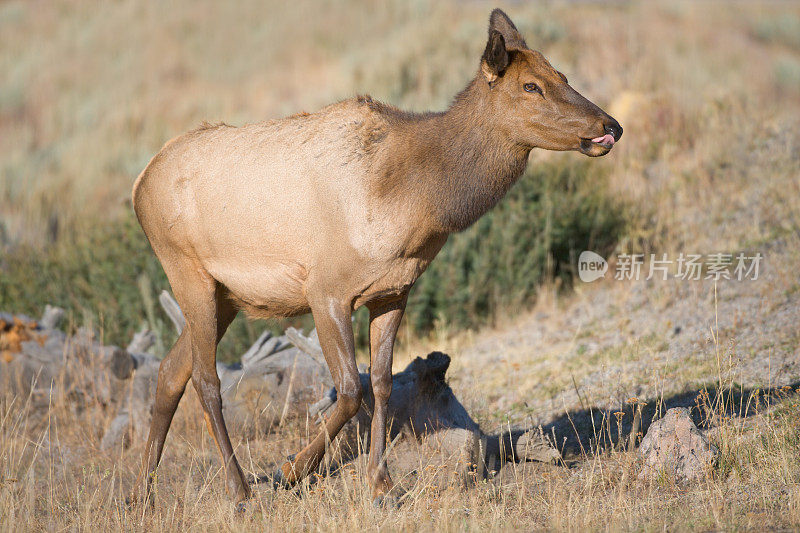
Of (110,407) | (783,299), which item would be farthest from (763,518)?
(110,407)

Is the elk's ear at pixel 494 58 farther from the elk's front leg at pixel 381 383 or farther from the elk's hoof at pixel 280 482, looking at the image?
the elk's hoof at pixel 280 482

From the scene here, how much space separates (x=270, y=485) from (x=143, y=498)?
0.93 m

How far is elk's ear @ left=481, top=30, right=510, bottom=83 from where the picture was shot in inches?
196

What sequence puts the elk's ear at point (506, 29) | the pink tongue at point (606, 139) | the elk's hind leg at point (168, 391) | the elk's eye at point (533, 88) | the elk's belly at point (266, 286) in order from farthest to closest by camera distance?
the elk's hind leg at point (168, 391) < the elk's belly at point (266, 286) < the elk's ear at point (506, 29) < the elk's eye at point (533, 88) < the pink tongue at point (606, 139)

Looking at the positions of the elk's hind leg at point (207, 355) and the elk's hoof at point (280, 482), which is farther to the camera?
the elk's hind leg at point (207, 355)

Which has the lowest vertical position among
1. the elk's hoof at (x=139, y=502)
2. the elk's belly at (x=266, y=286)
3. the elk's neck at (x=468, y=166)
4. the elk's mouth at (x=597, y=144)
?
the elk's hoof at (x=139, y=502)

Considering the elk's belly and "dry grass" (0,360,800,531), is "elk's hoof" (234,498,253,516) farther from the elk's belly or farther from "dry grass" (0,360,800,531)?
the elk's belly

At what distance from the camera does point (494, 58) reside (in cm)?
509

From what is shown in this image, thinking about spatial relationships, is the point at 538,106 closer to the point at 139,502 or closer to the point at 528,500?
the point at 528,500

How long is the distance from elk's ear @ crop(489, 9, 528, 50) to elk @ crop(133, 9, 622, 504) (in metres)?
0.01

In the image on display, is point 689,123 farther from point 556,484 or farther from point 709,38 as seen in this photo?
point 556,484

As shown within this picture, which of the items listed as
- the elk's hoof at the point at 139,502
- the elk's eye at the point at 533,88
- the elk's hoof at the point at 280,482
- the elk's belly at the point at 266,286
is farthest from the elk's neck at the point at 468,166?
the elk's hoof at the point at 139,502

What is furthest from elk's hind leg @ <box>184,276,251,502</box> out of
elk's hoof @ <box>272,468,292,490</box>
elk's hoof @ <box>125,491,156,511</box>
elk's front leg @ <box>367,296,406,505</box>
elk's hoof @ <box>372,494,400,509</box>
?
elk's hoof @ <box>372,494,400,509</box>

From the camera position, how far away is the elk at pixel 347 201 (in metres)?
5.20
